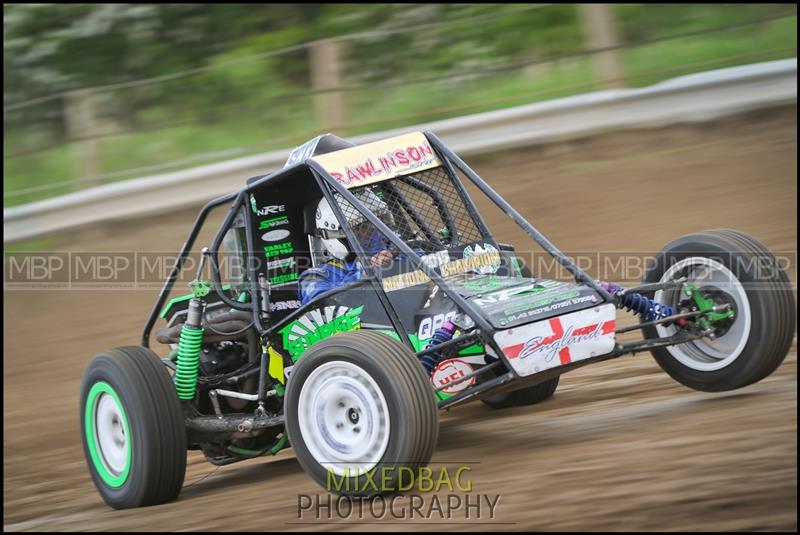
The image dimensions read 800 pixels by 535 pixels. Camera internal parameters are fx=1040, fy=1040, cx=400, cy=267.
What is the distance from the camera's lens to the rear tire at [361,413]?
4.16m

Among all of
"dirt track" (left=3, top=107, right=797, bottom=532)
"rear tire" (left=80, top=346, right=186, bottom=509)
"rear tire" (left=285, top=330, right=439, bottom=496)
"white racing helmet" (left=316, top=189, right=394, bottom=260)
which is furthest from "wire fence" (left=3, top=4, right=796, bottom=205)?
"rear tire" (left=285, top=330, right=439, bottom=496)

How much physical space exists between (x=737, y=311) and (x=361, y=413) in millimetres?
1995

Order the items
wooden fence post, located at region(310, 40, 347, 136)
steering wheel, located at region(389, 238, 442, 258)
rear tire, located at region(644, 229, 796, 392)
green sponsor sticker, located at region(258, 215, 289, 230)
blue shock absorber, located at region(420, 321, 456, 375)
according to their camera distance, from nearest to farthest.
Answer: blue shock absorber, located at region(420, 321, 456, 375), rear tire, located at region(644, 229, 796, 392), steering wheel, located at region(389, 238, 442, 258), green sponsor sticker, located at region(258, 215, 289, 230), wooden fence post, located at region(310, 40, 347, 136)

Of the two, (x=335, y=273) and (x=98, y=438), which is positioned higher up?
(x=335, y=273)

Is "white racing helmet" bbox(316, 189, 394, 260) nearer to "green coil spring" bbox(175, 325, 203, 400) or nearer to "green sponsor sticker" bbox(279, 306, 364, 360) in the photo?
"green sponsor sticker" bbox(279, 306, 364, 360)

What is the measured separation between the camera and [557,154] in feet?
33.7

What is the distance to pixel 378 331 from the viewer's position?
4.91 m

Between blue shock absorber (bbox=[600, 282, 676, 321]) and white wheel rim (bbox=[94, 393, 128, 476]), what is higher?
blue shock absorber (bbox=[600, 282, 676, 321])

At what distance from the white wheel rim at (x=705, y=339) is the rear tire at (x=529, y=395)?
99 centimetres

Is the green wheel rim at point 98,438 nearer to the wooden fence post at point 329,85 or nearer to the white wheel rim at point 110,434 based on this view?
the white wheel rim at point 110,434

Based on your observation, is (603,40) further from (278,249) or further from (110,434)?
(110,434)

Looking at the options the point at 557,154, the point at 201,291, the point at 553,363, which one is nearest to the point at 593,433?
the point at 553,363

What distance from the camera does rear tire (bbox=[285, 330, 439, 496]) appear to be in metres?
4.16

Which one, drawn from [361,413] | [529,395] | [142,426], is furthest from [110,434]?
[529,395]
